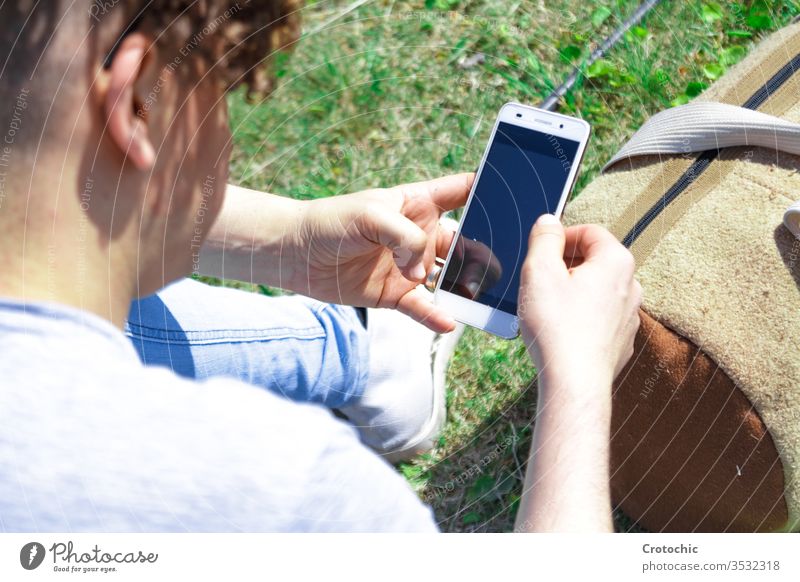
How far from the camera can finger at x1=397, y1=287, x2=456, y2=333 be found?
701 millimetres

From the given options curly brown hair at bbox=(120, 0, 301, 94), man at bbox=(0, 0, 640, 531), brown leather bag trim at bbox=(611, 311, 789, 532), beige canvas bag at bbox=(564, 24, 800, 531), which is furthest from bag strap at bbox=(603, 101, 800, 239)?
curly brown hair at bbox=(120, 0, 301, 94)

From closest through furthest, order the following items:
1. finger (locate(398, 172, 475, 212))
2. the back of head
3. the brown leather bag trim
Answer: the back of head < the brown leather bag trim < finger (locate(398, 172, 475, 212))

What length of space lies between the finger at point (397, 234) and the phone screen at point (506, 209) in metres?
0.04

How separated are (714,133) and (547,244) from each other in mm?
233

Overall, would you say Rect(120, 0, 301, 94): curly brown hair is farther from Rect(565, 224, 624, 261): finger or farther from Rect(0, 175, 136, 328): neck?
Rect(565, 224, 624, 261): finger

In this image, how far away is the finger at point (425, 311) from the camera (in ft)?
2.30

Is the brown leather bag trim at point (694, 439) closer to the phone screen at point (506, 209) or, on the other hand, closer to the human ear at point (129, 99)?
the phone screen at point (506, 209)

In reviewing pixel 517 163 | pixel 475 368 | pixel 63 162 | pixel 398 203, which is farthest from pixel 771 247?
pixel 63 162

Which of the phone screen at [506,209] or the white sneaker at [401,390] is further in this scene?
the white sneaker at [401,390]

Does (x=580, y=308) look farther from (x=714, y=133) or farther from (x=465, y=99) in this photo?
(x=465, y=99)

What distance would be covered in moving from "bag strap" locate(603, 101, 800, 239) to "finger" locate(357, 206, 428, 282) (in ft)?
0.78

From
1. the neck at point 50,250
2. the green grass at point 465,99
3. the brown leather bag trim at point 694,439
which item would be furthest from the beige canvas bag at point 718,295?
the neck at point 50,250

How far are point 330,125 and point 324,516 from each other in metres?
0.78

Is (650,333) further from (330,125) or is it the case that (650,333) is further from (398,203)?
(330,125)
